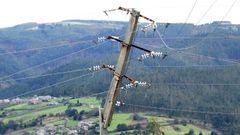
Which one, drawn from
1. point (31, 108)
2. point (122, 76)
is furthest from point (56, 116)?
point (122, 76)

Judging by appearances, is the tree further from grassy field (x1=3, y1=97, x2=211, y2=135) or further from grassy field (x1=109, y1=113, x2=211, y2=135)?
grassy field (x1=109, y1=113, x2=211, y2=135)

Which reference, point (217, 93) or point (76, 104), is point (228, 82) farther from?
point (76, 104)

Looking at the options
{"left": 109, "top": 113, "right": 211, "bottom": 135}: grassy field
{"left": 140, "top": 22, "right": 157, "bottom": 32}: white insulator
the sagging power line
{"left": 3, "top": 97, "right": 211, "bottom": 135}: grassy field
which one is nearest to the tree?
{"left": 3, "top": 97, "right": 211, "bottom": 135}: grassy field

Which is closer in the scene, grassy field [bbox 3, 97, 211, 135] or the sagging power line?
the sagging power line

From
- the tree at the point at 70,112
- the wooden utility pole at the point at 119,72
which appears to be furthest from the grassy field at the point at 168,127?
the wooden utility pole at the point at 119,72

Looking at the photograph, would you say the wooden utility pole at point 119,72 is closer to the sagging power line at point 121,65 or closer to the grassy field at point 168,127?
the sagging power line at point 121,65

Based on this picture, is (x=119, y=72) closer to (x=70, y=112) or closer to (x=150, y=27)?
(x=150, y=27)

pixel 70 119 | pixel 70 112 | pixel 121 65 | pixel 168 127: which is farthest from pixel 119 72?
pixel 70 112

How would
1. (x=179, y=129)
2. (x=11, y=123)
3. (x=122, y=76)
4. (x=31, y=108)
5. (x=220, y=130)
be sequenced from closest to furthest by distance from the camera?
(x=122, y=76) → (x=179, y=129) → (x=220, y=130) → (x=11, y=123) → (x=31, y=108)
